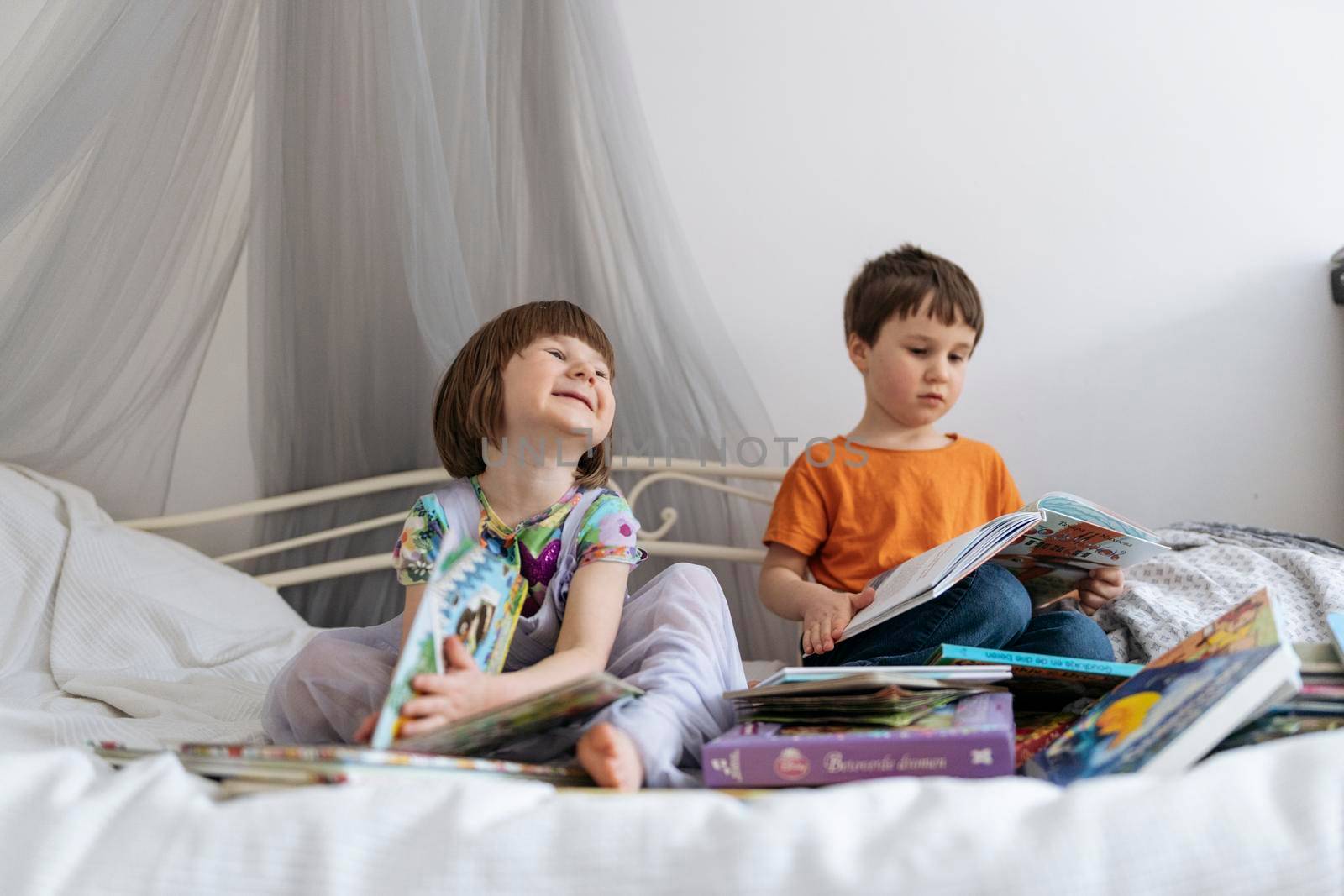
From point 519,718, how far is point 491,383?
52 cm

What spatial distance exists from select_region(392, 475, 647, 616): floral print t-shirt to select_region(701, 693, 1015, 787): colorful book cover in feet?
1.18

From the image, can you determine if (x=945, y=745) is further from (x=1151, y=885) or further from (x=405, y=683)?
(x=405, y=683)

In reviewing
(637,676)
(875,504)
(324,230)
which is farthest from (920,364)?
(324,230)

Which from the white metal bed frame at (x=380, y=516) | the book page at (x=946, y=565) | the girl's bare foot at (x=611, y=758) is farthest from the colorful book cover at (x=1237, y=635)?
the white metal bed frame at (x=380, y=516)

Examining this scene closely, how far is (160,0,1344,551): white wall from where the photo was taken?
1942 millimetres

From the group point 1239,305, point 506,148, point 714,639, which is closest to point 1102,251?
point 1239,305

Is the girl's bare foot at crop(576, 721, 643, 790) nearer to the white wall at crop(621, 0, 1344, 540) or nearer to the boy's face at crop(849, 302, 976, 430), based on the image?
the boy's face at crop(849, 302, 976, 430)

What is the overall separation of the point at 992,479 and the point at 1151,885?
1111mm

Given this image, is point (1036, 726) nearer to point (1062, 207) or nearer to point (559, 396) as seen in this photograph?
point (559, 396)

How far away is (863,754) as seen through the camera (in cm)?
78

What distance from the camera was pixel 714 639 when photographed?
1077mm

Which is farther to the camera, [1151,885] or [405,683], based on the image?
[405,683]

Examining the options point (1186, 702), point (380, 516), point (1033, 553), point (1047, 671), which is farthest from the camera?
point (380, 516)

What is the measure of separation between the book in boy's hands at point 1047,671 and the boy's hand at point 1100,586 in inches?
13.7
